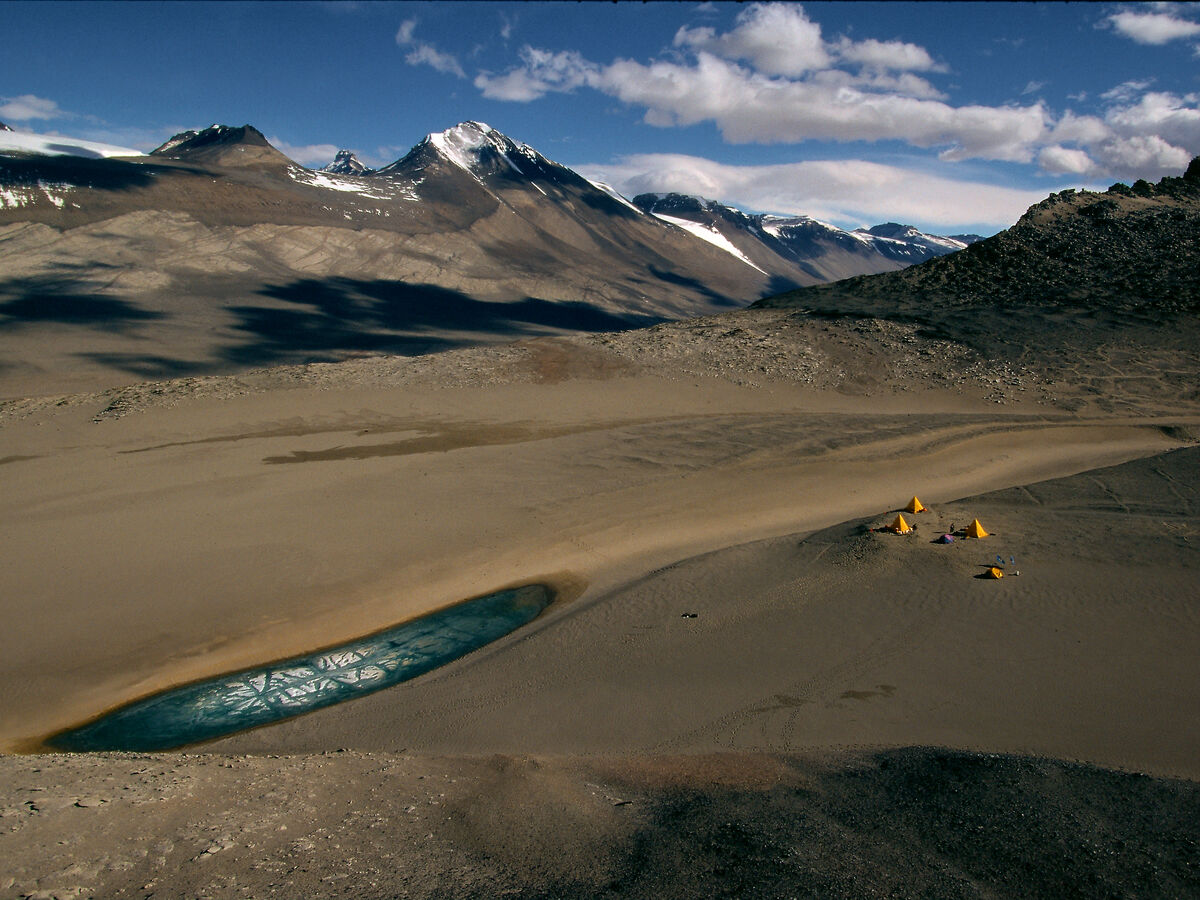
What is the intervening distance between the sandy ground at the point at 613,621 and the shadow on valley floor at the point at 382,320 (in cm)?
2059

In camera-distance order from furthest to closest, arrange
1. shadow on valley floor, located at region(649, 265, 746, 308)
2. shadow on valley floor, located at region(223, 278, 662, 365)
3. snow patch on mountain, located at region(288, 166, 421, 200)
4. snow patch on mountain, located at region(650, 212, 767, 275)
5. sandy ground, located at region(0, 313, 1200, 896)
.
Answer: snow patch on mountain, located at region(650, 212, 767, 275) → shadow on valley floor, located at region(649, 265, 746, 308) → snow patch on mountain, located at region(288, 166, 421, 200) → shadow on valley floor, located at region(223, 278, 662, 365) → sandy ground, located at region(0, 313, 1200, 896)

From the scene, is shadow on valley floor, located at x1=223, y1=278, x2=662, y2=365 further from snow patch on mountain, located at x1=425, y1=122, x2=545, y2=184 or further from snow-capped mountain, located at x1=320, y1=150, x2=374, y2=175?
snow-capped mountain, located at x1=320, y1=150, x2=374, y2=175

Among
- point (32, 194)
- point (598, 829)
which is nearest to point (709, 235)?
point (32, 194)

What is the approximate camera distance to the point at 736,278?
97.3 meters

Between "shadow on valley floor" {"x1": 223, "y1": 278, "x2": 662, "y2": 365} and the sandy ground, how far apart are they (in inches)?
Result: 810

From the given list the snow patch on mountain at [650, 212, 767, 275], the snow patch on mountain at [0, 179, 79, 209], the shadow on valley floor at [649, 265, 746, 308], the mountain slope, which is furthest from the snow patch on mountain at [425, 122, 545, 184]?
the mountain slope

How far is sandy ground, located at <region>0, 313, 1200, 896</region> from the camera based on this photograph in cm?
423

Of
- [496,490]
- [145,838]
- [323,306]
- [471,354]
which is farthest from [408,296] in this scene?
[145,838]

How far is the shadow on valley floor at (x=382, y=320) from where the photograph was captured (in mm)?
39428

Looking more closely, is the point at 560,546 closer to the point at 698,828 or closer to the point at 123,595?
the point at 123,595

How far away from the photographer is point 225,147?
78.2m

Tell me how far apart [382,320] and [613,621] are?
42.6 meters

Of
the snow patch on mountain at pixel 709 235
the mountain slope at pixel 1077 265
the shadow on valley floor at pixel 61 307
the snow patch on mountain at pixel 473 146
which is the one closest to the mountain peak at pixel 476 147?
the snow patch on mountain at pixel 473 146

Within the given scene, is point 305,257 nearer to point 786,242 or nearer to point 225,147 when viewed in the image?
point 225,147
